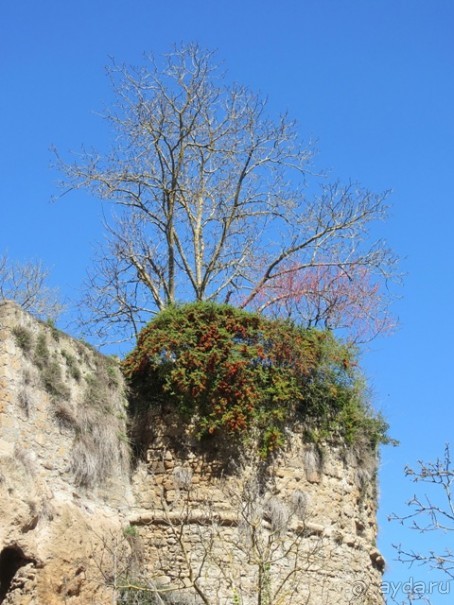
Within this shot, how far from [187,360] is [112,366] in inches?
48.0

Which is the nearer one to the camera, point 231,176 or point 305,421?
point 305,421

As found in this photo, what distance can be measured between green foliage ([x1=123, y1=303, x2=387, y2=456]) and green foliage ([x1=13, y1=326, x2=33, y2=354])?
80.3 inches

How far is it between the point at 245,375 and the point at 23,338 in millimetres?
3252

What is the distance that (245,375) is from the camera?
52.9ft

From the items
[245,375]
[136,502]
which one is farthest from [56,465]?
[245,375]

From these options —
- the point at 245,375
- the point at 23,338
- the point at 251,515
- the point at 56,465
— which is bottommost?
the point at 251,515

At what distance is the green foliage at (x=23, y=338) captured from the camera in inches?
585

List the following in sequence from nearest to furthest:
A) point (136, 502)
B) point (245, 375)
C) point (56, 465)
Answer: point (56, 465) → point (136, 502) → point (245, 375)

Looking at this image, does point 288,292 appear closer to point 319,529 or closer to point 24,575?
point 319,529

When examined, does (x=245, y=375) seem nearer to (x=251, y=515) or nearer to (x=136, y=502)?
(x=251, y=515)

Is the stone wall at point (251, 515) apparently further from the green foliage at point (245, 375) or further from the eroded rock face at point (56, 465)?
the eroded rock face at point (56, 465)

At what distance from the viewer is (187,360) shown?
16.1 meters

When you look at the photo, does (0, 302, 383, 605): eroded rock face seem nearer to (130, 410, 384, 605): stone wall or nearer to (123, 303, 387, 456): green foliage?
(130, 410, 384, 605): stone wall

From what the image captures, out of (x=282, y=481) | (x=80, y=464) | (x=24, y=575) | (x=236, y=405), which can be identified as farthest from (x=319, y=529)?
(x=24, y=575)
